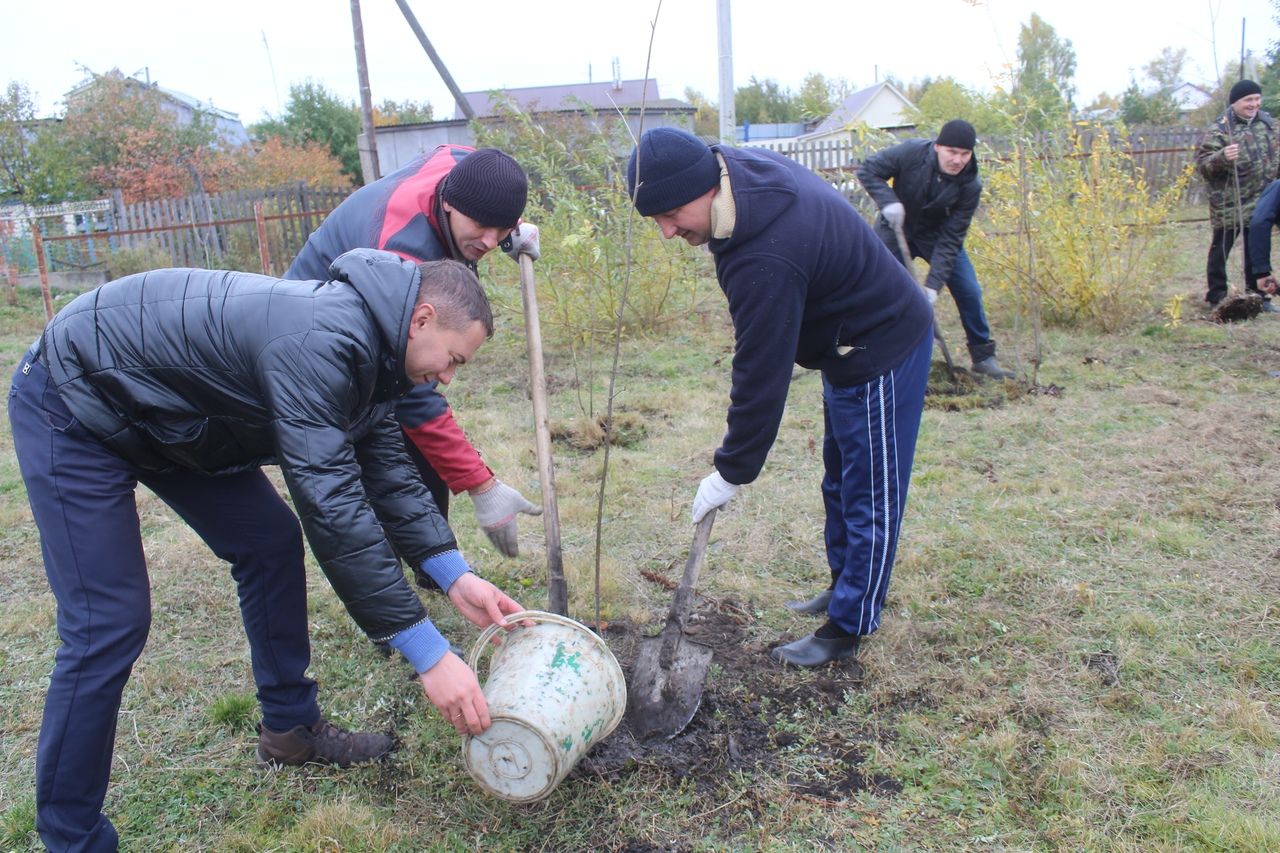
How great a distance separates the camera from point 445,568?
2209 millimetres

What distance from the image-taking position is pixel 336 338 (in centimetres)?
173

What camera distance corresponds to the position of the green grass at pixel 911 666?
2.21 metres

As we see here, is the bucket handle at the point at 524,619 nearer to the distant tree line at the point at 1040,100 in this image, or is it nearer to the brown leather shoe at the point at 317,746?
the brown leather shoe at the point at 317,746

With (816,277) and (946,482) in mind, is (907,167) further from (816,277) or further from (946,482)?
(816,277)

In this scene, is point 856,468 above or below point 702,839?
above

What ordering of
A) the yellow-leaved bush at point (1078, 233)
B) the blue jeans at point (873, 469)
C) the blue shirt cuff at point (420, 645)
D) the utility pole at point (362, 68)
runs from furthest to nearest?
the utility pole at point (362, 68) < the yellow-leaved bush at point (1078, 233) < the blue jeans at point (873, 469) < the blue shirt cuff at point (420, 645)

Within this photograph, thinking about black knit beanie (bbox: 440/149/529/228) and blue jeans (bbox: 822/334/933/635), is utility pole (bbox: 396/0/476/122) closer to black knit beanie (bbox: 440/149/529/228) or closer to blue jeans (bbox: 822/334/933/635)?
black knit beanie (bbox: 440/149/529/228)

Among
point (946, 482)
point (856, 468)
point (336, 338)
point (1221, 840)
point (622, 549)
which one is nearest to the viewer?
point (336, 338)

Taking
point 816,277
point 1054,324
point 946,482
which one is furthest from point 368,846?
point 1054,324

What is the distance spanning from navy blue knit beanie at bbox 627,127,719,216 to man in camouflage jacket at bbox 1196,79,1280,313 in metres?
6.34

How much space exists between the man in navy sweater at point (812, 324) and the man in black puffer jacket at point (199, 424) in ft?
2.29

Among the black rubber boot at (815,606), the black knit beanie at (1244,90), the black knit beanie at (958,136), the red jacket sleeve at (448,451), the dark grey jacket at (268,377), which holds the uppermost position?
the black knit beanie at (1244,90)

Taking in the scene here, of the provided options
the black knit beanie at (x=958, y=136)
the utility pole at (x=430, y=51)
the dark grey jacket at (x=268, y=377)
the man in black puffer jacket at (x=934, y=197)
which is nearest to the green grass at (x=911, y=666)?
the dark grey jacket at (x=268, y=377)

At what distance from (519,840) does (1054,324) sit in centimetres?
649
